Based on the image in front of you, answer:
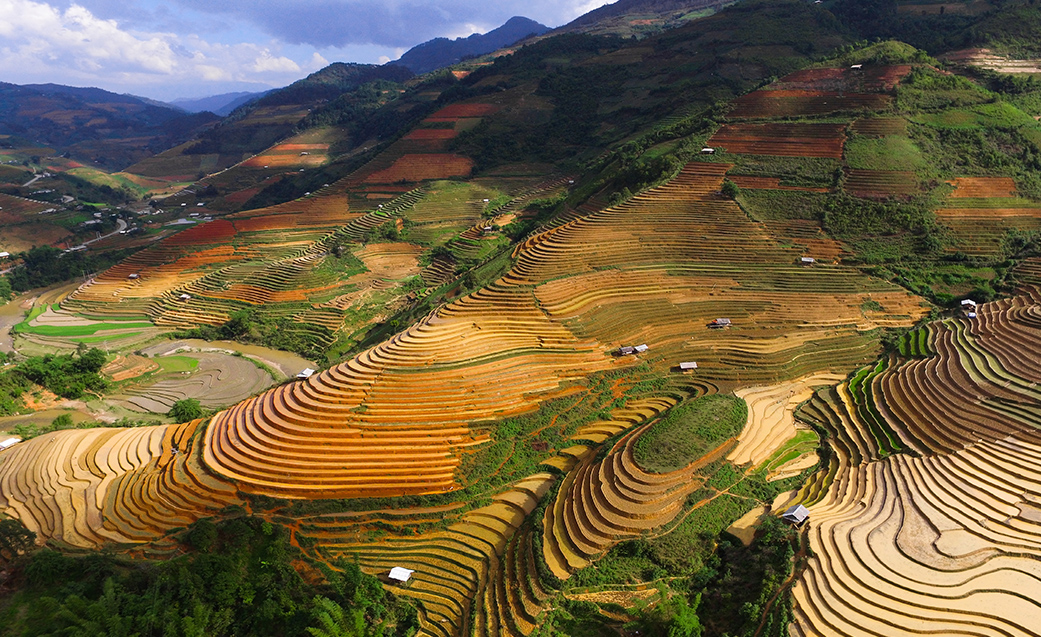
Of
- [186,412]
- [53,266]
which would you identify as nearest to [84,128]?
[53,266]

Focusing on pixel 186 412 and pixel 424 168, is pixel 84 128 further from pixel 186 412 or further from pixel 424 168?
pixel 186 412

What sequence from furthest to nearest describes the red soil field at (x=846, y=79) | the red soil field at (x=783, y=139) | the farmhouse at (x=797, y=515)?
the red soil field at (x=846, y=79) → the red soil field at (x=783, y=139) → the farmhouse at (x=797, y=515)

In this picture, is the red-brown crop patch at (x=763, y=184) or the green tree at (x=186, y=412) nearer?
the green tree at (x=186, y=412)

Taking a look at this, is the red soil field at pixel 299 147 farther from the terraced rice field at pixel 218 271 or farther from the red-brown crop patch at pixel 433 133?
the terraced rice field at pixel 218 271

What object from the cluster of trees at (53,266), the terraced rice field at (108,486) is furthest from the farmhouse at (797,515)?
the cluster of trees at (53,266)

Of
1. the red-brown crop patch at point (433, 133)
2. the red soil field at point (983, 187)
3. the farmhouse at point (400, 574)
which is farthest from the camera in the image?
the red-brown crop patch at point (433, 133)

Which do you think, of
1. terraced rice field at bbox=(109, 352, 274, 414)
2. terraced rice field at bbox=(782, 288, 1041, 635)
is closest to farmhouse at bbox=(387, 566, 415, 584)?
terraced rice field at bbox=(782, 288, 1041, 635)

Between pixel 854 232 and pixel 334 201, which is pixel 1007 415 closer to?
pixel 854 232
